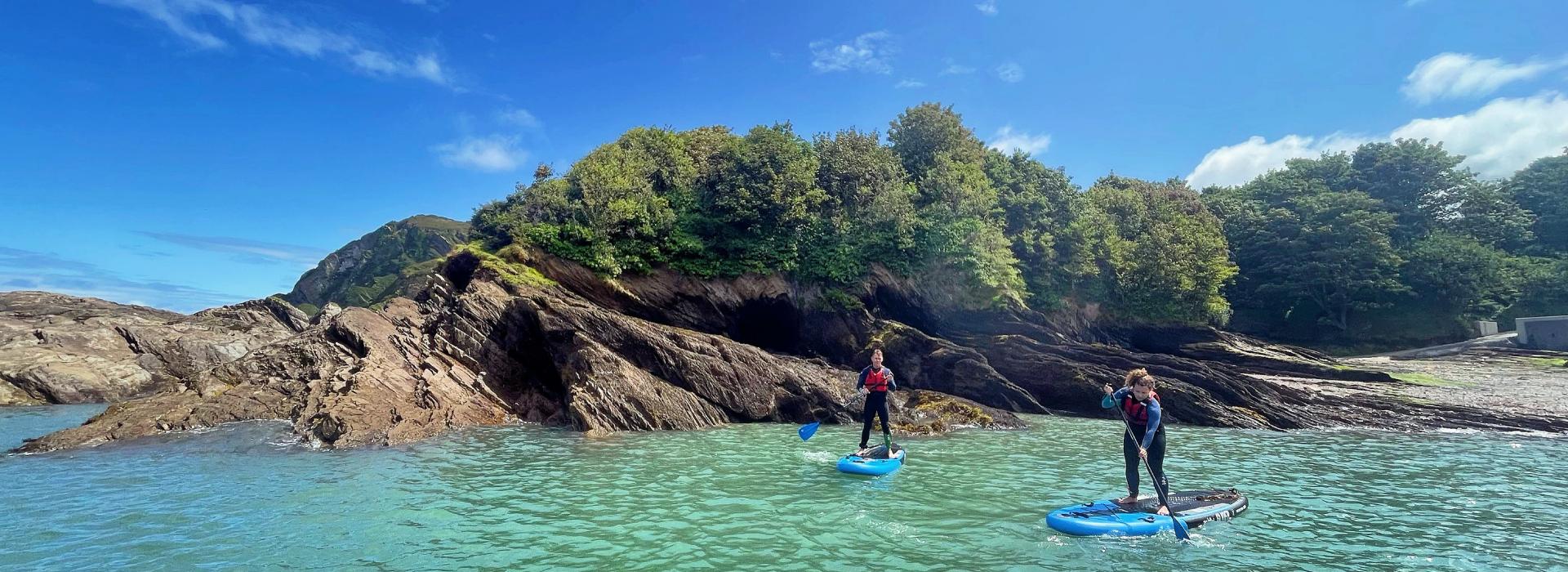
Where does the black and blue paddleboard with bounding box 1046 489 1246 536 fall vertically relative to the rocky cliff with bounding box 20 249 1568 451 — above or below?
below

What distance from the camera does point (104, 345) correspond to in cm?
3272

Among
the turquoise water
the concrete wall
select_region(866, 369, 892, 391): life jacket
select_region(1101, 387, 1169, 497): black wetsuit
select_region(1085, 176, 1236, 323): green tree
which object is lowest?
the turquoise water

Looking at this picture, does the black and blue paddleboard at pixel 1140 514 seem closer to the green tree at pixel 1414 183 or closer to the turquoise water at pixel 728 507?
the turquoise water at pixel 728 507

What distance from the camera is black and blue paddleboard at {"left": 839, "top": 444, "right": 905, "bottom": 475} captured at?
14172 millimetres

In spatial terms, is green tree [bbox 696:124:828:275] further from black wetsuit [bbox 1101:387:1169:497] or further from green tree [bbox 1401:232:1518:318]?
green tree [bbox 1401:232:1518:318]

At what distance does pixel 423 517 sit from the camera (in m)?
10.5

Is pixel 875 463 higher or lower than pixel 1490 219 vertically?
lower

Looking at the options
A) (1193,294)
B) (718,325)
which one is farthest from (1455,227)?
(718,325)

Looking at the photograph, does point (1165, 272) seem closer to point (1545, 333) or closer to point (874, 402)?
point (1545, 333)

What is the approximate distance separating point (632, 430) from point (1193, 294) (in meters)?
34.0

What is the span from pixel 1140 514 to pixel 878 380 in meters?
6.92

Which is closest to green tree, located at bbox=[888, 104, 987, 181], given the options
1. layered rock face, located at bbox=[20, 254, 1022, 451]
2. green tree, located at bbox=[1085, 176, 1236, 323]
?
green tree, located at bbox=[1085, 176, 1236, 323]

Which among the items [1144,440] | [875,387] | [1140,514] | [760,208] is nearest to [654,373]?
[875,387]

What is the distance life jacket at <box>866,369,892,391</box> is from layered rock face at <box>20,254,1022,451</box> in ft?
16.7
